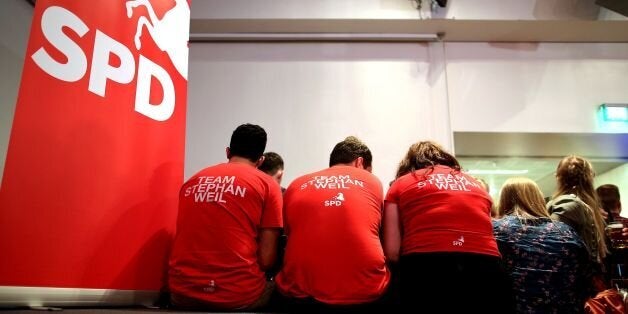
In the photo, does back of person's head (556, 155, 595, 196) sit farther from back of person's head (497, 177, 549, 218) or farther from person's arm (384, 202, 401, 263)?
person's arm (384, 202, 401, 263)

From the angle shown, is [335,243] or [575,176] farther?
[575,176]

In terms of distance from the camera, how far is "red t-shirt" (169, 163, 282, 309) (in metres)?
1.88

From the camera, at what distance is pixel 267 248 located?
2008mm

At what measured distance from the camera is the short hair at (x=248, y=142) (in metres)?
2.17

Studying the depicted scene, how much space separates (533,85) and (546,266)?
2585 mm

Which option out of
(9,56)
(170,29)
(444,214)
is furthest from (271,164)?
(9,56)

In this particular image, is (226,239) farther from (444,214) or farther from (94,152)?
(444,214)

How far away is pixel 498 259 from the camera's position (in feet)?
6.18

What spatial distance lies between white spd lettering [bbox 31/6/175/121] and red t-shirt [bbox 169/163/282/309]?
430 mm

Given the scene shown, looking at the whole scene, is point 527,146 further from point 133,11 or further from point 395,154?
point 133,11

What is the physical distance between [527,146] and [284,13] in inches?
106

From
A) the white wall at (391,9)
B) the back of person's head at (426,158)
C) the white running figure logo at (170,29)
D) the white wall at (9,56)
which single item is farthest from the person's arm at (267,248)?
the white wall at (391,9)

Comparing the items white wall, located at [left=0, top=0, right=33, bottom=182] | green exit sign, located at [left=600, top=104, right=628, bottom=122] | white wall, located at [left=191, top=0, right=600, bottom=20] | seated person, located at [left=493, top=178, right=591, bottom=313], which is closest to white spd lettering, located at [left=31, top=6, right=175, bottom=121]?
seated person, located at [left=493, top=178, right=591, bottom=313]

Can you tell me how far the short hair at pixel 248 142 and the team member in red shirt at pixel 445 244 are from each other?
2.10ft
